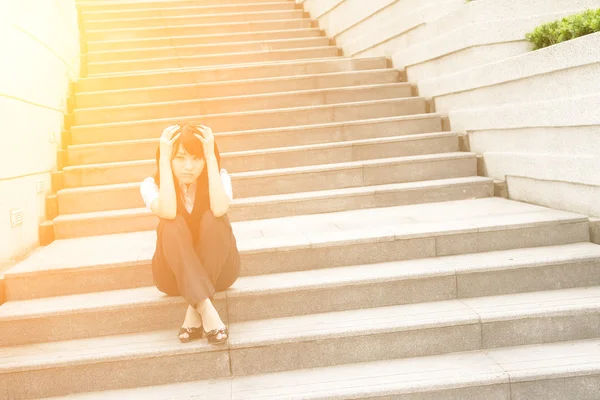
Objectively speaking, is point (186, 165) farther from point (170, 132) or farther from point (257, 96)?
point (257, 96)

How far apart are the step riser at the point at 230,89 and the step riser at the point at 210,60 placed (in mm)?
1152

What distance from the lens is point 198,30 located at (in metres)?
8.66

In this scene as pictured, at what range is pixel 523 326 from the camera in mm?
3299

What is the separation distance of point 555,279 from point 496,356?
2.63 feet

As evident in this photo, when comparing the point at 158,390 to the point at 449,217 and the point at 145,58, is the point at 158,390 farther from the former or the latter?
the point at 145,58

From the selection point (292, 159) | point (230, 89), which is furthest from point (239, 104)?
point (292, 159)

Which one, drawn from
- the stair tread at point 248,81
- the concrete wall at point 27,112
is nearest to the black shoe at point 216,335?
the concrete wall at point 27,112

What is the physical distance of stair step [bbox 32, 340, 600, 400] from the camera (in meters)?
2.95

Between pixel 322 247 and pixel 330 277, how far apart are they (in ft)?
0.96

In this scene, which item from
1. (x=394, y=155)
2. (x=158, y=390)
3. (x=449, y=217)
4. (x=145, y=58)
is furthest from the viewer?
(x=145, y=58)

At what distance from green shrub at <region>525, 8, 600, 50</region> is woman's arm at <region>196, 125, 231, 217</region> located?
288cm

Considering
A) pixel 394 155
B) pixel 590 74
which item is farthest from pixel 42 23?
pixel 590 74

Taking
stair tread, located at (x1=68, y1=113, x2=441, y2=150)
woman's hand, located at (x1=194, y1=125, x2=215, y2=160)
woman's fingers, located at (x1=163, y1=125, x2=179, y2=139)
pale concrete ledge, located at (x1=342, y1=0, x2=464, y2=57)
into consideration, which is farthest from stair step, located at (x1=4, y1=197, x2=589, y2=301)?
pale concrete ledge, located at (x1=342, y1=0, x2=464, y2=57)

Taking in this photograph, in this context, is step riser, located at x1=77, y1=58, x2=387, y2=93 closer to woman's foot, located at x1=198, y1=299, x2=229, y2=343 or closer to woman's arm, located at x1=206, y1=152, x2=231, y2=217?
woman's arm, located at x1=206, y1=152, x2=231, y2=217
